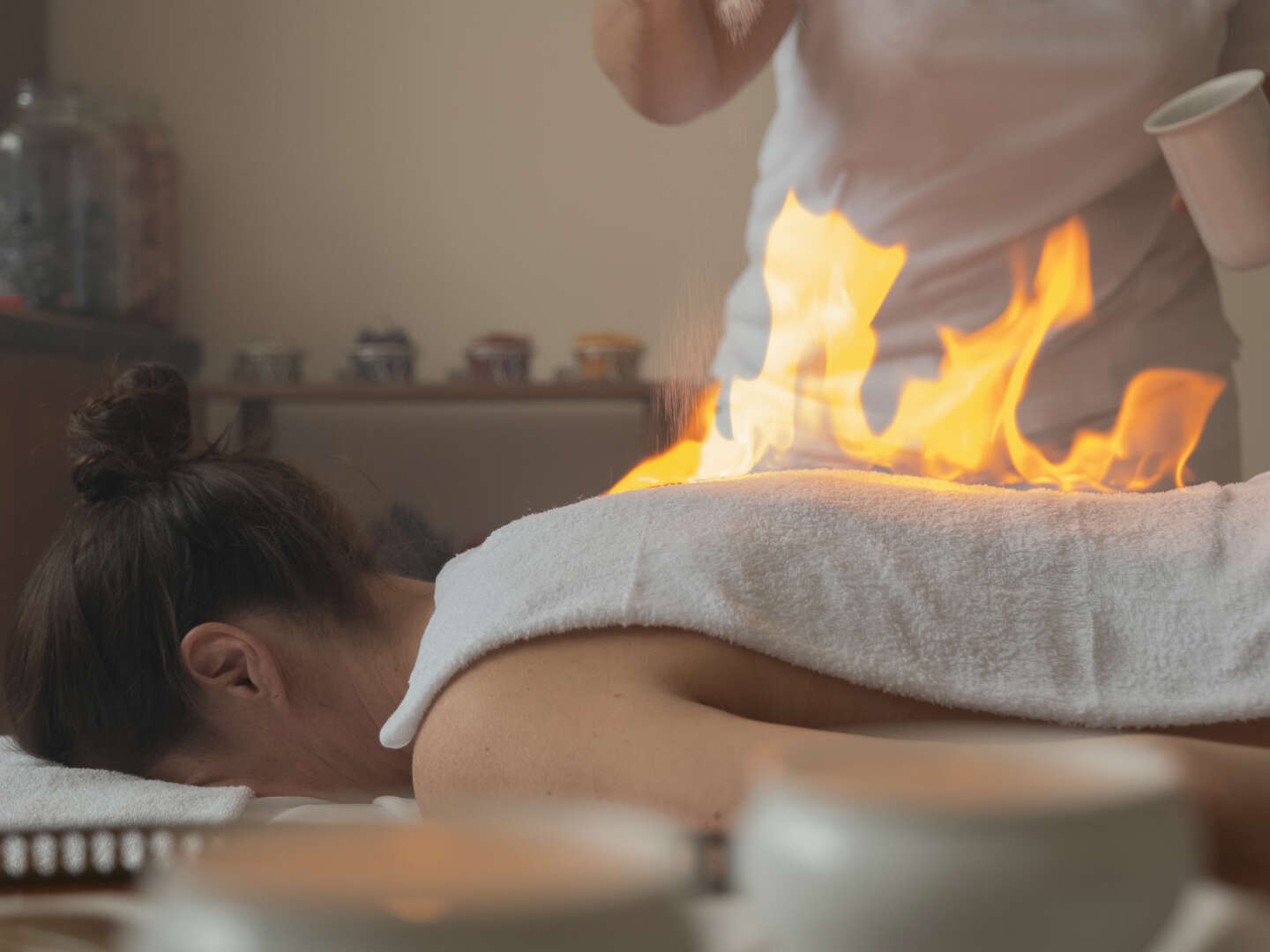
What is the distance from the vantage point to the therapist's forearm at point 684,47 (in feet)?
4.04

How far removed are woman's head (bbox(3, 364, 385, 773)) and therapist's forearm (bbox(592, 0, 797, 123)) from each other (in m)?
0.55

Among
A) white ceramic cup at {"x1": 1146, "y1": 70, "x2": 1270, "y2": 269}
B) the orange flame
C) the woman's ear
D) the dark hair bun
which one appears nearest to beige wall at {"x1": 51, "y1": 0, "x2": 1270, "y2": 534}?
the orange flame

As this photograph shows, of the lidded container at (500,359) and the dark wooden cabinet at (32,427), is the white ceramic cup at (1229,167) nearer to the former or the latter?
the lidded container at (500,359)

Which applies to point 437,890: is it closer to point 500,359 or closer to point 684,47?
point 684,47

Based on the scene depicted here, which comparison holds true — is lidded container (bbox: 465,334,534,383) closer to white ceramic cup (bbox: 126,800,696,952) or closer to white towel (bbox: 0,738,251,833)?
white towel (bbox: 0,738,251,833)

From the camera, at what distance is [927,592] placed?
800 millimetres

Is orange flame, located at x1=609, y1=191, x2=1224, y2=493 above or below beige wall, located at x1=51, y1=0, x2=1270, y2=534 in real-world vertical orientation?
below

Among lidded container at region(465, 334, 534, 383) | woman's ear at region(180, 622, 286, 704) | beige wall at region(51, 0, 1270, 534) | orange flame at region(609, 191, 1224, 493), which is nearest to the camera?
woman's ear at region(180, 622, 286, 704)

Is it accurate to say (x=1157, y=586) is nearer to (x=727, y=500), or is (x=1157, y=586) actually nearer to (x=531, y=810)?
(x=727, y=500)

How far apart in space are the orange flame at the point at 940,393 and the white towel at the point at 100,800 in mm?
593

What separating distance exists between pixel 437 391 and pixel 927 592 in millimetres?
1991

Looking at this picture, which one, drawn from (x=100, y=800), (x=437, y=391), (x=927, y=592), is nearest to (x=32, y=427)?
(x=437, y=391)

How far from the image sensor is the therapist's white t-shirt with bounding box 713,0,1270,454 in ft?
4.34

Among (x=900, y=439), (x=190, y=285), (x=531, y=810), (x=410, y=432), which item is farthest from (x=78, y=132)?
(x=531, y=810)
